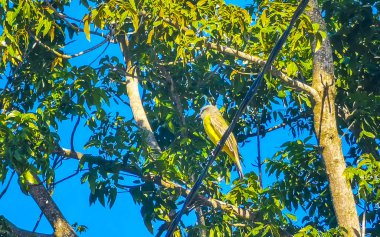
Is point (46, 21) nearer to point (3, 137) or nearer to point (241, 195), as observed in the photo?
point (3, 137)

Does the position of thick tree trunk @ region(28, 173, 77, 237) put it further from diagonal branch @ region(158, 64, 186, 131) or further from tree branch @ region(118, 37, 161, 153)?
diagonal branch @ region(158, 64, 186, 131)

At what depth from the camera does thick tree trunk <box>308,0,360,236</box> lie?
801 cm

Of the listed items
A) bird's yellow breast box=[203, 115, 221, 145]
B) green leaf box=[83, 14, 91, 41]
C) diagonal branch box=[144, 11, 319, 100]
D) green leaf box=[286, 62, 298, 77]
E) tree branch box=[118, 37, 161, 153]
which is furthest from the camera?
tree branch box=[118, 37, 161, 153]

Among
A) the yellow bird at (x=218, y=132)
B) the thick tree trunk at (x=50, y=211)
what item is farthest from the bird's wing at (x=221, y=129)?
the thick tree trunk at (x=50, y=211)

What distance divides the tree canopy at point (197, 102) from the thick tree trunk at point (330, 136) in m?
0.01

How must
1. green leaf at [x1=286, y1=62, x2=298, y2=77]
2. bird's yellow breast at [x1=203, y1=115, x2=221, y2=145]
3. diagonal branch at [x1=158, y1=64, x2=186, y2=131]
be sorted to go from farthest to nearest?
diagonal branch at [x1=158, y1=64, x2=186, y2=131] < bird's yellow breast at [x1=203, y1=115, x2=221, y2=145] < green leaf at [x1=286, y1=62, x2=298, y2=77]

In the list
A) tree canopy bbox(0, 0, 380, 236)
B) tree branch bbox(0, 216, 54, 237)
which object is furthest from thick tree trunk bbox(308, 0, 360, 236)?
tree branch bbox(0, 216, 54, 237)

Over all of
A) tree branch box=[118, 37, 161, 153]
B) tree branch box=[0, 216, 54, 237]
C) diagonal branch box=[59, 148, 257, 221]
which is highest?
tree branch box=[118, 37, 161, 153]

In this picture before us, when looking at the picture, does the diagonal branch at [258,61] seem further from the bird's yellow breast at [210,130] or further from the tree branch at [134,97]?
the tree branch at [134,97]

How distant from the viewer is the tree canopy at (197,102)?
25.1ft

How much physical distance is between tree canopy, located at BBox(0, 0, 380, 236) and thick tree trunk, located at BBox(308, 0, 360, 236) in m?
0.01

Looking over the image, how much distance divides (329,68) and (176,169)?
164 cm

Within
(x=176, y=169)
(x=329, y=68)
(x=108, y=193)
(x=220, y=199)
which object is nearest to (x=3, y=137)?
(x=108, y=193)

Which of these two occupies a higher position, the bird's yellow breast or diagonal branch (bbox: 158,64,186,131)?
diagonal branch (bbox: 158,64,186,131)
